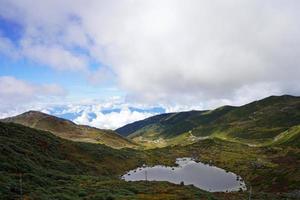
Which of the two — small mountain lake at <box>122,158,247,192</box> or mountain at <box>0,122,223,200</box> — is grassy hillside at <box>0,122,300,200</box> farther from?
small mountain lake at <box>122,158,247,192</box>

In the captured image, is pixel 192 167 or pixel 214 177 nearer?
pixel 214 177

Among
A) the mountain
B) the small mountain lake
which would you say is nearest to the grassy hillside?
the mountain

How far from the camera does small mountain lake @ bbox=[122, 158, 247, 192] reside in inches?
4195

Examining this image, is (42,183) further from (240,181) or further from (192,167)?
(192,167)

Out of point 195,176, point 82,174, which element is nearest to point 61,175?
point 82,174

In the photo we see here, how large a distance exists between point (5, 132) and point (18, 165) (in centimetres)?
3729

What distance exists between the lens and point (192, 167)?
499 ft

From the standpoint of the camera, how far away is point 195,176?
12669 centimetres

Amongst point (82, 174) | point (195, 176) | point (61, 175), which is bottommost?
point (61, 175)

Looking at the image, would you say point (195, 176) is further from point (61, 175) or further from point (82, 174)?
point (61, 175)

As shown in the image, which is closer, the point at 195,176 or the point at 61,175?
the point at 61,175

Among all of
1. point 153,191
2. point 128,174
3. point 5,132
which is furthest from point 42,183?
point 128,174

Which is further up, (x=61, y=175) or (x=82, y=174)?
(x=82, y=174)

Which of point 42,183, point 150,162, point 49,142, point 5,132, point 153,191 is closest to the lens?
point 42,183
